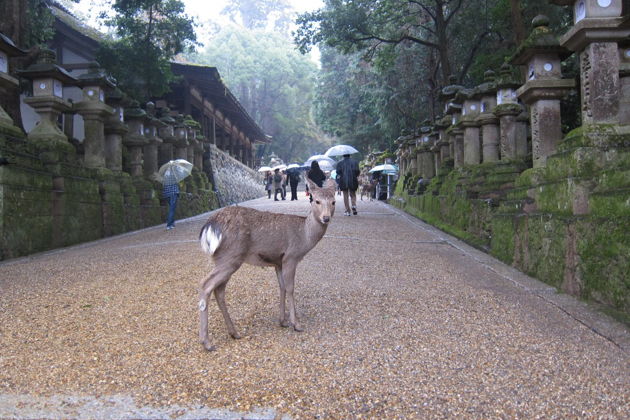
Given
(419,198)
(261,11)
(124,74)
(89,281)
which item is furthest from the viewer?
(261,11)

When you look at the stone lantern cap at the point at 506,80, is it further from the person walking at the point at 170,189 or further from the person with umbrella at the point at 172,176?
the person walking at the point at 170,189

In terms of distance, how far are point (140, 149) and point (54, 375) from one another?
1111 cm

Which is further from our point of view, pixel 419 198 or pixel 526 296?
pixel 419 198

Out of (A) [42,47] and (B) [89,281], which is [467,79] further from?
(B) [89,281]

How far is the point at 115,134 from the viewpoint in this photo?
38.2 feet

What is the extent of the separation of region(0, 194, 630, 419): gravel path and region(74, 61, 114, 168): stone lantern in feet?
18.0

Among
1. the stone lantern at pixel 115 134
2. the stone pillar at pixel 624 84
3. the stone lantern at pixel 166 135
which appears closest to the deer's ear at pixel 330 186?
the stone pillar at pixel 624 84

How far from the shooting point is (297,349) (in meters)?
3.28

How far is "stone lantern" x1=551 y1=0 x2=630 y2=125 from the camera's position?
15.8 feet

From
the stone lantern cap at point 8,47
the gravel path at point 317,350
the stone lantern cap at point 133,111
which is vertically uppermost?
the stone lantern cap at point 8,47

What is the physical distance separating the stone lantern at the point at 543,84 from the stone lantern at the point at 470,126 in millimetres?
3588

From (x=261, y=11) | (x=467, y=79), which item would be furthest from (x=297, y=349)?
(x=261, y=11)

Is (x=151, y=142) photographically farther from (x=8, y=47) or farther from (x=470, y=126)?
→ (x=470, y=126)

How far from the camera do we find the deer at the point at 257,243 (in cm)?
335
